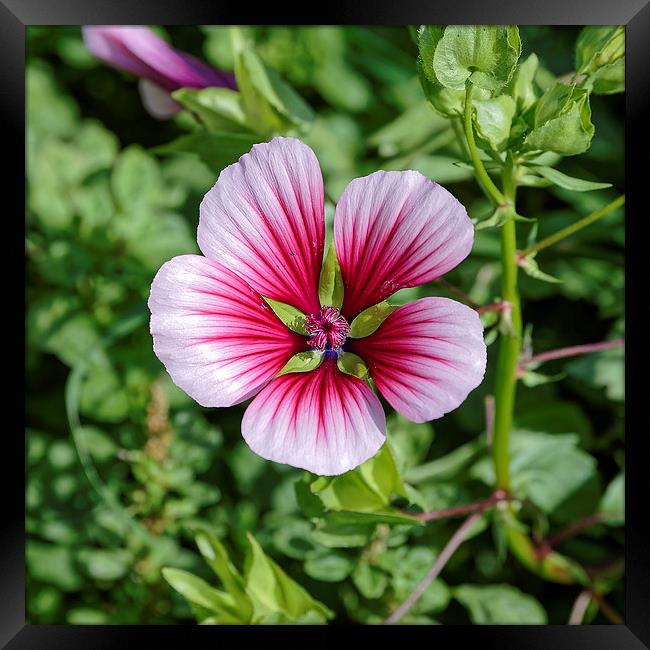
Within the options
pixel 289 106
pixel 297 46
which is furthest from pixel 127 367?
pixel 297 46

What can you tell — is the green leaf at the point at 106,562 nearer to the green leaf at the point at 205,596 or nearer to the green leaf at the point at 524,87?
the green leaf at the point at 205,596

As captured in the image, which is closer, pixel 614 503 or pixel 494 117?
pixel 494 117

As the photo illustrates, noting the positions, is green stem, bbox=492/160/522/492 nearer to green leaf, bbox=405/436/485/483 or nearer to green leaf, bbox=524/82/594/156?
green leaf, bbox=524/82/594/156

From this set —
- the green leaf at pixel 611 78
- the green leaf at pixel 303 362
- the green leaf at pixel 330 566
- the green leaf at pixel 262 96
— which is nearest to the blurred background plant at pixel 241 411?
Answer: the green leaf at pixel 330 566

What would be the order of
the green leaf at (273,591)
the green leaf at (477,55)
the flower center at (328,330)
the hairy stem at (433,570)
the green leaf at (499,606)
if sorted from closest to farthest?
the green leaf at (477,55), the flower center at (328,330), the green leaf at (273,591), the hairy stem at (433,570), the green leaf at (499,606)

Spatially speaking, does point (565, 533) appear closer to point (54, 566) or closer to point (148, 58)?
point (54, 566)

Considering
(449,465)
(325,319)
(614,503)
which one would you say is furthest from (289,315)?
(614,503)
